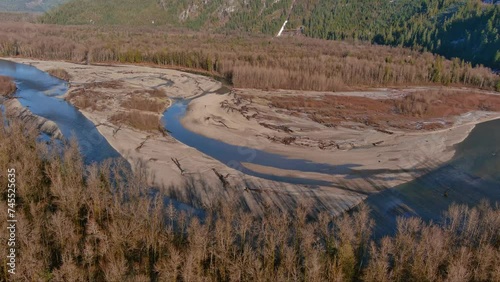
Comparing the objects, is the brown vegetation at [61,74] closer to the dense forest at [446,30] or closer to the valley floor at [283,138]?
the valley floor at [283,138]

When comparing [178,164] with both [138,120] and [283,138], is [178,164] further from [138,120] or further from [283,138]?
[138,120]

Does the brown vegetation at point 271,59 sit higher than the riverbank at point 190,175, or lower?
higher

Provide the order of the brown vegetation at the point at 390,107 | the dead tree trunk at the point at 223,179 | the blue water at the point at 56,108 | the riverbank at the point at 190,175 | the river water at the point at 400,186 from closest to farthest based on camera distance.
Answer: the riverbank at the point at 190,175, the river water at the point at 400,186, the dead tree trunk at the point at 223,179, the blue water at the point at 56,108, the brown vegetation at the point at 390,107

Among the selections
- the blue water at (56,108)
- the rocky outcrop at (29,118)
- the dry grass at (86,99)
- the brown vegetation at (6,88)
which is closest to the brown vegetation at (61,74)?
the blue water at (56,108)

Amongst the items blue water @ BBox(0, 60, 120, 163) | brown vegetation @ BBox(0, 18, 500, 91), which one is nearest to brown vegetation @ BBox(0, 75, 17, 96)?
blue water @ BBox(0, 60, 120, 163)

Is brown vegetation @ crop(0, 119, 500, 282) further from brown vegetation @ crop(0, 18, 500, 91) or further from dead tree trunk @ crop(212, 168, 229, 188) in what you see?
brown vegetation @ crop(0, 18, 500, 91)

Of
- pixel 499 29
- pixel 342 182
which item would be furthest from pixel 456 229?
pixel 499 29
